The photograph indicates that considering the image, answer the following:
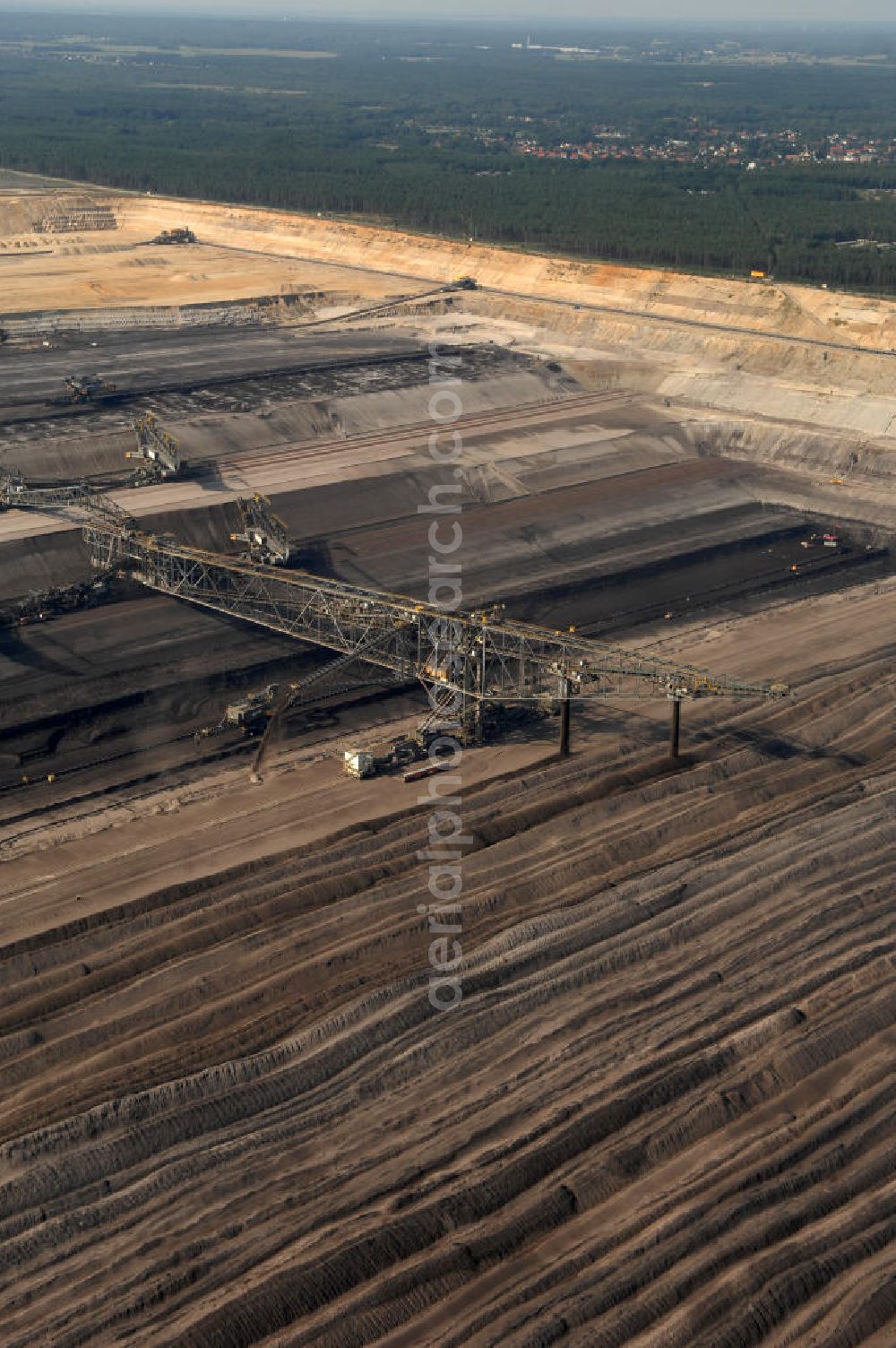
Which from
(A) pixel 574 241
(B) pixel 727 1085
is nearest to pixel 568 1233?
(B) pixel 727 1085

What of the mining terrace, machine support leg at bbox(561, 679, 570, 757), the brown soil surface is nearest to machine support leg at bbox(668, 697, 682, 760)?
the mining terrace

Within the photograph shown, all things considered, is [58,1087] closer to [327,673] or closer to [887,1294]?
[887,1294]

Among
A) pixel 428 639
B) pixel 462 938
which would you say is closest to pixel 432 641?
pixel 428 639

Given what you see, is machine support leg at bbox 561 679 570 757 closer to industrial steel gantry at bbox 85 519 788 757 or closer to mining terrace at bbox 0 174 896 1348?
industrial steel gantry at bbox 85 519 788 757

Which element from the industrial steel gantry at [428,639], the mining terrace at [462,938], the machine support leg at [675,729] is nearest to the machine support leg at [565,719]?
the industrial steel gantry at [428,639]

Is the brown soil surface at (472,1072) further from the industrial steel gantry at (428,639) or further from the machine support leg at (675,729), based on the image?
the industrial steel gantry at (428,639)

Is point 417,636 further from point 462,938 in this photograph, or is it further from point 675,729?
point 462,938
